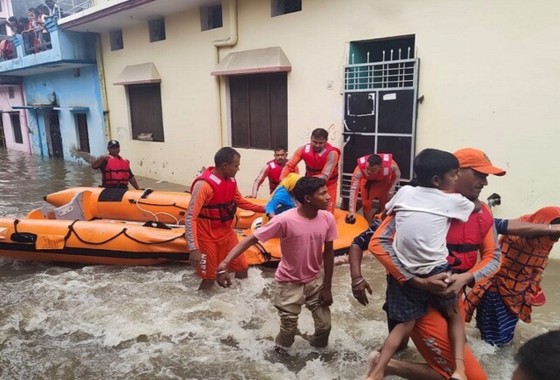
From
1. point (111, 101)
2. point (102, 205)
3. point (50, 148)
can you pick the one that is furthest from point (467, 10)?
point (50, 148)

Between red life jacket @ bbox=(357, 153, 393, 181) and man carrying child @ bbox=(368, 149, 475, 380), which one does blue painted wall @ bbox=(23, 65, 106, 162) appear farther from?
man carrying child @ bbox=(368, 149, 475, 380)

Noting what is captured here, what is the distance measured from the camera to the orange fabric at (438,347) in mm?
2000

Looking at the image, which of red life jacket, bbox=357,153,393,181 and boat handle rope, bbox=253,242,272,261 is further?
red life jacket, bbox=357,153,393,181

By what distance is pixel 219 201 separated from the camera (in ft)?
12.1

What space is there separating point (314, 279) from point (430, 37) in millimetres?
4007

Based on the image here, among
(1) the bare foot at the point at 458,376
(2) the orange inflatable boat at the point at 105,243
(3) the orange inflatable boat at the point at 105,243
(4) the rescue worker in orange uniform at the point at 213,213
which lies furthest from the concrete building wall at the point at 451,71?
(1) the bare foot at the point at 458,376

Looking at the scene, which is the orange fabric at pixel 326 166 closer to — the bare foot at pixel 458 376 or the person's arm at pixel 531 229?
the person's arm at pixel 531 229

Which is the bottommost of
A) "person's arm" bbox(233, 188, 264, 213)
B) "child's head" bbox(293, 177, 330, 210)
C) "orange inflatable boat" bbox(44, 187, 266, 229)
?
"orange inflatable boat" bbox(44, 187, 266, 229)

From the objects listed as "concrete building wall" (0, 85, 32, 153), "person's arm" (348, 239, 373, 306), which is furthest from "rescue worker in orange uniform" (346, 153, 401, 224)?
"concrete building wall" (0, 85, 32, 153)

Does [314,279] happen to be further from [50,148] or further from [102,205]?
[50,148]

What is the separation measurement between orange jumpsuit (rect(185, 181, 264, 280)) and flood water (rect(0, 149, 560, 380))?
37 centimetres

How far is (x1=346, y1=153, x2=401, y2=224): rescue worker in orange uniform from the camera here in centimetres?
498

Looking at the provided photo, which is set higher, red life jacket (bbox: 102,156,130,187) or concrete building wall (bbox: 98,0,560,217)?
concrete building wall (bbox: 98,0,560,217)

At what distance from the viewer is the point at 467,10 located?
501 cm
